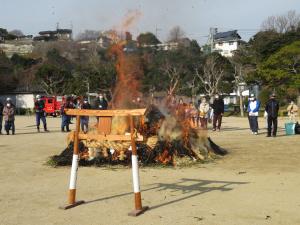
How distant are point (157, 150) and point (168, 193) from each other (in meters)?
3.62

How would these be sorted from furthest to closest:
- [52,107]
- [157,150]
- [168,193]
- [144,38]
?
[52,107]
[144,38]
[157,150]
[168,193]

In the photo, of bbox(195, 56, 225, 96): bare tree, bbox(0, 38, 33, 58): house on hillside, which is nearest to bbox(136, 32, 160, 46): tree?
bbox(195, 56, 225, 96): bare tree

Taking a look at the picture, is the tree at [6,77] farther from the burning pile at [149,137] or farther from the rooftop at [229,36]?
the burning pile at [149,137]

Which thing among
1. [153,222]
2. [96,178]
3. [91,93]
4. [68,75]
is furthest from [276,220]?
[68,75]

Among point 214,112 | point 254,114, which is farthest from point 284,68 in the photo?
point 254,114

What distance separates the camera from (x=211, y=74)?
186ft

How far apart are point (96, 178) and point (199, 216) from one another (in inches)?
149

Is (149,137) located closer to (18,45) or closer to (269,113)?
(269,113)

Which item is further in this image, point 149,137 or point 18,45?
point 18,45

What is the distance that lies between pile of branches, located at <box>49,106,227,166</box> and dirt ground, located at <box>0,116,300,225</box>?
0.56 m

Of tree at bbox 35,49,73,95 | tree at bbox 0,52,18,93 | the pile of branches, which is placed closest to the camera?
the pile of branches

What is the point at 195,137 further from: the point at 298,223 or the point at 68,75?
the point at 68,75

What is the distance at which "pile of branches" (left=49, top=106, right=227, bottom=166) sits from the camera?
11.7 metres

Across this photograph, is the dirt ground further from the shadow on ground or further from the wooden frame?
the wooden frame
